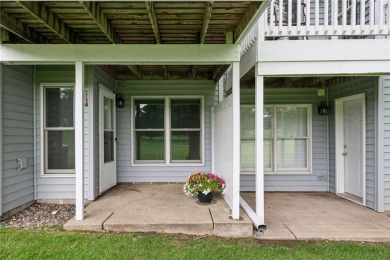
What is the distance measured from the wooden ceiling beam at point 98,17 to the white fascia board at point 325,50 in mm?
2097

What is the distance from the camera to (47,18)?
10.4ft

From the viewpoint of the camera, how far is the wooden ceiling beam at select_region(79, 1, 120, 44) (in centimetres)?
287

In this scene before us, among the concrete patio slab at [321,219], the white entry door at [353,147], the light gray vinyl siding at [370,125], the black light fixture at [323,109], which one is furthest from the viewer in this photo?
the black light fixture at [323,109]

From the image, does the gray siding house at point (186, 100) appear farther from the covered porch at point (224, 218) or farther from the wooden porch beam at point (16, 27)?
the covered porch at point (224, 218)

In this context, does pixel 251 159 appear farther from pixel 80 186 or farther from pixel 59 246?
pixel 59 246

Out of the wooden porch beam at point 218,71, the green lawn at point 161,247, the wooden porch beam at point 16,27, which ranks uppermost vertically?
the wooden porch beam at point 16,27

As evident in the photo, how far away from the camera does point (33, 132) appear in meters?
4.64

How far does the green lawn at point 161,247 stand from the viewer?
288cm

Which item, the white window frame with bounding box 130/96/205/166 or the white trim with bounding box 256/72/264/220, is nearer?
the white trim with bounding box 256/72/264/220

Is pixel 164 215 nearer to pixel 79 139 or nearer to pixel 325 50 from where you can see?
pixel 79 139

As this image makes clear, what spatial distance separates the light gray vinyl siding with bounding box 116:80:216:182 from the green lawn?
8.55ft

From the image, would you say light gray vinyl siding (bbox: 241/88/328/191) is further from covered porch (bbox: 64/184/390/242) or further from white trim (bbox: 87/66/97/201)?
white trim (bbox: 87/66/97/201)

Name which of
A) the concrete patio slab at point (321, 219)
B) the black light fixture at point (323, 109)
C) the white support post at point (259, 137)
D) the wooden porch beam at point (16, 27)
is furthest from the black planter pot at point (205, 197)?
the wooden porch beam at point (16, 27)

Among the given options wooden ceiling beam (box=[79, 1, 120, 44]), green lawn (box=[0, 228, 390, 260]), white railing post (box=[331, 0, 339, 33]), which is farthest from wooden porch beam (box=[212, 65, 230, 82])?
green lawn (box=[0, 228, 390, 260])
